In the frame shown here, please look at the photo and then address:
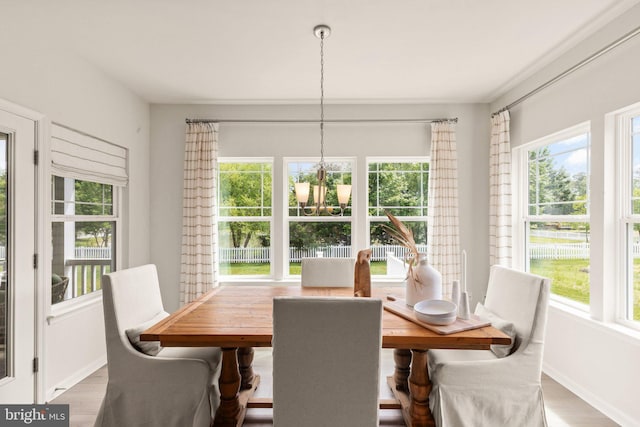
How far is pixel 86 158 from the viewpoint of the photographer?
3.01 m

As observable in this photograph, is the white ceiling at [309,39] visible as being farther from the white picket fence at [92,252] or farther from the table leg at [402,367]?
the table leg at [402,367]

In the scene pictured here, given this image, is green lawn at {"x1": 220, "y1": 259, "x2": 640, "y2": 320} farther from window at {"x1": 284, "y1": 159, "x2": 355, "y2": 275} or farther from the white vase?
window at {"x1": 284, "y1": 159, "x2": 355, "y2": 275}

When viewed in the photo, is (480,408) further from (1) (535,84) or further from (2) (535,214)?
(1) (535,84)

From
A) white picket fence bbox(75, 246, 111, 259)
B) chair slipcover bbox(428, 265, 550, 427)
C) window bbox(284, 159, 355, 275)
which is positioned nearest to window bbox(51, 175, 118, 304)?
white picket fence bbox(75, 246, 111, 259)

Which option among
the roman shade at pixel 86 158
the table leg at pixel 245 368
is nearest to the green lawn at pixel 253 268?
the roman shade at pixel 86 158

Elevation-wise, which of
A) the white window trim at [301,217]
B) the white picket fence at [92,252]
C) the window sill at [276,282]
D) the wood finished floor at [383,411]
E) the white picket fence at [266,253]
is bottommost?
the wood finished floor at [383,411]

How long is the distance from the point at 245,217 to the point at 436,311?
2.71 metres

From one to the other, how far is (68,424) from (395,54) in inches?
137

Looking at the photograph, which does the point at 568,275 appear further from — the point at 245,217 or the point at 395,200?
the point at 245,217

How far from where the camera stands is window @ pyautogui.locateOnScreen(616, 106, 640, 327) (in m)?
2.34

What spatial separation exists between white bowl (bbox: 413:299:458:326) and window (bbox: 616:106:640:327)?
1425 mm

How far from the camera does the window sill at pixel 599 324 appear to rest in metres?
2.21

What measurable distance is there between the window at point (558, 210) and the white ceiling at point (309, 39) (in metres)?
0.74

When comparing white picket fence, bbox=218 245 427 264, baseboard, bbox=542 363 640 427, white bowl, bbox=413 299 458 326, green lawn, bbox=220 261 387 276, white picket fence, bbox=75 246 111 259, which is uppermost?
white picket fence, bbox=75 246 111 259
